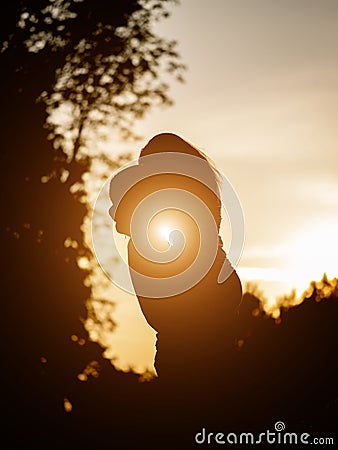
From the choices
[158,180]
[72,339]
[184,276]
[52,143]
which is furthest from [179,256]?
[52,143]

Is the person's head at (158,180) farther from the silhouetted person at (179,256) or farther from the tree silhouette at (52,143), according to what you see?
the tree silhouette at (52,143)

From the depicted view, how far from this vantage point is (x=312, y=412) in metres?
3.87

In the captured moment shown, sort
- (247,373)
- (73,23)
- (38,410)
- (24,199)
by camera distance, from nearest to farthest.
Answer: (247,373)
(38,410)
(24,199)
(73,23)

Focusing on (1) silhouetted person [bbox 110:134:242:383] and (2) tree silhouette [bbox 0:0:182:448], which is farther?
(2) tree silhouette [bbox 0:0:182:448]

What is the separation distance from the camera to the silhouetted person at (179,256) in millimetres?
2785

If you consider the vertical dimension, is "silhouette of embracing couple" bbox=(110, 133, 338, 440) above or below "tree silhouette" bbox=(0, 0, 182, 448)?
below

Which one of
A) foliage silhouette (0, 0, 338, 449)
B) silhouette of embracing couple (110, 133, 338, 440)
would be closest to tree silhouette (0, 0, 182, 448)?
foliage silhouette (0, 0, 338, 449)

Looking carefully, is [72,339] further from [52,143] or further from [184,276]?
[184,276]

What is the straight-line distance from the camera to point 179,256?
2795 millimetres

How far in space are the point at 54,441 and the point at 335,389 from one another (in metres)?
2.16

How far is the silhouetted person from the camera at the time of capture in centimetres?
279

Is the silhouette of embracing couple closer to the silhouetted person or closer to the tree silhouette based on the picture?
Answer: the silhouetted person

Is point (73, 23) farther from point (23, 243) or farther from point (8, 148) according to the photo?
point (23, 243)

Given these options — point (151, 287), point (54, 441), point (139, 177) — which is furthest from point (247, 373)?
point (54, 441)
